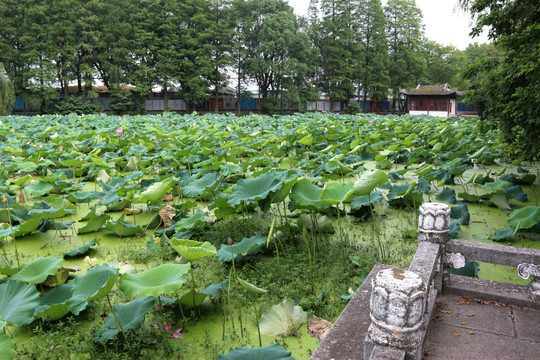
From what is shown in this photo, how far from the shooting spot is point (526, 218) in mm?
2555

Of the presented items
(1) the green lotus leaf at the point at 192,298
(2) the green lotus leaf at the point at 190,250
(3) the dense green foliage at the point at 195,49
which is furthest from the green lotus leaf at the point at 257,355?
(3) the dense green foliage at the point at 195,49

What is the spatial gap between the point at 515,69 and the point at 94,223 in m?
4.13

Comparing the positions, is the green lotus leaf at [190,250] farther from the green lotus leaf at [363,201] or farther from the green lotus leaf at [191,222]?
the green lotus leaf at [363,201]

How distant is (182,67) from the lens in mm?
24844

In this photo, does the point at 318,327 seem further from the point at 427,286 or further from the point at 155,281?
the point at 155,281

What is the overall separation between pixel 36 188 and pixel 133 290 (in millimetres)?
2742

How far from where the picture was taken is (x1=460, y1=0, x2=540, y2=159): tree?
392 cm

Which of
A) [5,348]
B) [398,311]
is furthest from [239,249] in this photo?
[398,311]

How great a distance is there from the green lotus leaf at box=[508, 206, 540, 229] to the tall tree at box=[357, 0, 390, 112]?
27540 mm

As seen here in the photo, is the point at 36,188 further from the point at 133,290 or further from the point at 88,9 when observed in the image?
the point at 88,9

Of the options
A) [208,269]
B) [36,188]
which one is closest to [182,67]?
[36,188]

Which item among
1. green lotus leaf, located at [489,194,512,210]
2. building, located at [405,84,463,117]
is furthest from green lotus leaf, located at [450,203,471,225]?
building, located at [405,84,463,117]

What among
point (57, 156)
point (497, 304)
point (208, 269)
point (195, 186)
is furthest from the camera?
point (57, 156)

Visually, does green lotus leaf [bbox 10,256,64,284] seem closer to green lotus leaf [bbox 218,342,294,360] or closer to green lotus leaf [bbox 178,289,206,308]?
green lotus leaf [bbox 178,289,206,308]
